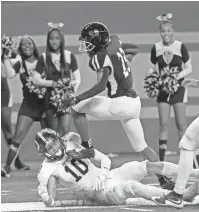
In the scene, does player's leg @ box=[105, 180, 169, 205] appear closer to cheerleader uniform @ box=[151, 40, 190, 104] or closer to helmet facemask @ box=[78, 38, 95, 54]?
helmet facemask @ box=[78, 38, 95, 54]

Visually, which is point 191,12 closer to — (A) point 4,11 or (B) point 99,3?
(B) point 99,3

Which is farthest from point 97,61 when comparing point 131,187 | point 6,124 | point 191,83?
point 6,124

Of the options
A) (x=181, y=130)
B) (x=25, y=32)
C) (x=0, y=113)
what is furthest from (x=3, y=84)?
(x=181, y=130)

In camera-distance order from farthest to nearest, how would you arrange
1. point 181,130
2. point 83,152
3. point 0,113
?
point 0,113
point 181,130
point 83,152

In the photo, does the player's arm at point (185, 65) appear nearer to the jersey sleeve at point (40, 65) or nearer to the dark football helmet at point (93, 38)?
the jersey sleeve at point (40, 65)

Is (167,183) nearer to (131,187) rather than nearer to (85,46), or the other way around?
(131,187)

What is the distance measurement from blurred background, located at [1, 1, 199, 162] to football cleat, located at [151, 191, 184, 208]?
6.38 meters

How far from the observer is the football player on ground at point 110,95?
793cm

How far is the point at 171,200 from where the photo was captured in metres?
6.88

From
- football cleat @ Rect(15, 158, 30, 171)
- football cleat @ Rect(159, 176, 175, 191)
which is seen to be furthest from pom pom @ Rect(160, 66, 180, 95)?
football cleat @ Rect(159, 176, 175, 191)

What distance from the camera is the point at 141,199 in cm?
747

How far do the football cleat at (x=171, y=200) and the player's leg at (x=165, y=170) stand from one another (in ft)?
1.25

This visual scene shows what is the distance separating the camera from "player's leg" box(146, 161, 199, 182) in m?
7.24

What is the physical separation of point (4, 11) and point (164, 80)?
139 inches
